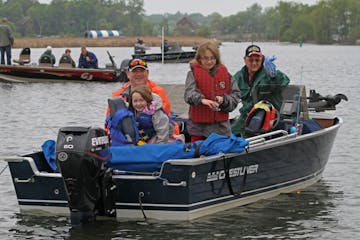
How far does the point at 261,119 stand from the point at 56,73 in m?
19.7

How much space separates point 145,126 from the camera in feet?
32.0

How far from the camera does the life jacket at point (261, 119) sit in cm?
1080

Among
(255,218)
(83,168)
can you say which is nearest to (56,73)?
(255,218)

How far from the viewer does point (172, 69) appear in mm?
43688

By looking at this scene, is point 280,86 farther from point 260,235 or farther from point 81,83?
point 81,83

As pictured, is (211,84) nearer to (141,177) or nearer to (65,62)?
(141,177)

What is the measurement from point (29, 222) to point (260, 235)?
2.50m

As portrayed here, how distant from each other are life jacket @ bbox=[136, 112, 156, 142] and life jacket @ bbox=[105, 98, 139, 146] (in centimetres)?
18

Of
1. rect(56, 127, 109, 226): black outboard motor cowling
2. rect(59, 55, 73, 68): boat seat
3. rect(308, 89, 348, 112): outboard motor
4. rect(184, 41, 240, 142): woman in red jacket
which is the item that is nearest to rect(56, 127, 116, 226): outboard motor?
rect(56, 127, 109, 226): black outboard motor cowling

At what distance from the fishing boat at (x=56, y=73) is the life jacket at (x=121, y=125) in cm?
1984

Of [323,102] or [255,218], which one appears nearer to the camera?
[255,218]

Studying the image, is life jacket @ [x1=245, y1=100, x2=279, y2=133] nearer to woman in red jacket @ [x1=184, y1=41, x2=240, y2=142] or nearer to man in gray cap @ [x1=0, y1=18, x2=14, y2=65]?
woman in red jacket @ [x1=184, y1=41, x2=240, y2=142]

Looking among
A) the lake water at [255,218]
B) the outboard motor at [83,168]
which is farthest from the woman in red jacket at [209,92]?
the outboard motor at [83,168]

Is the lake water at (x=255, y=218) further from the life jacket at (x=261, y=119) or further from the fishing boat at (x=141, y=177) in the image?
the life jacket at (x=261, y=119)
